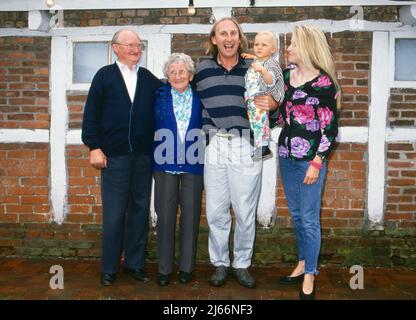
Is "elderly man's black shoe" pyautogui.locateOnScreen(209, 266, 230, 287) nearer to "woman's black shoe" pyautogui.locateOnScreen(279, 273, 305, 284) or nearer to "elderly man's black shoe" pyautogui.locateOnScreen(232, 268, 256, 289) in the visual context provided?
"elderly man's black shoe" pyautogui.locateOnScreen(232, 268, 256, 289)

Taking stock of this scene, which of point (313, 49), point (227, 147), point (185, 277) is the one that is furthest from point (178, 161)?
point (313, 49)

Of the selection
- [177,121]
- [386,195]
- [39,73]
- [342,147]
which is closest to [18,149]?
[39,73]

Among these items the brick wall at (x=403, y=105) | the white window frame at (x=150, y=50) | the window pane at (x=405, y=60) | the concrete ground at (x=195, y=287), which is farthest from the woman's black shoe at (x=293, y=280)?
the white window frame at (x=150, y=50)

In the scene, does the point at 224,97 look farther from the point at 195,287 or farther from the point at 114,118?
the point at 195,287

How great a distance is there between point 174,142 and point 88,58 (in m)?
1.63

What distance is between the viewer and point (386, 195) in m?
4.03

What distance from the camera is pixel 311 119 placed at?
2924 mm

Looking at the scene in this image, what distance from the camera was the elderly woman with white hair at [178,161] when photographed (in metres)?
3.25

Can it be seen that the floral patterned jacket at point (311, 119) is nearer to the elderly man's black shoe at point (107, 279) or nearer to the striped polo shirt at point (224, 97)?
the striped polo shirt at point (224, 97)

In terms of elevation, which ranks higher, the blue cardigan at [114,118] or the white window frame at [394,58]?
the white window frame at [394,58]

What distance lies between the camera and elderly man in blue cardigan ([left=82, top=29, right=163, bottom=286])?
3.29 metres

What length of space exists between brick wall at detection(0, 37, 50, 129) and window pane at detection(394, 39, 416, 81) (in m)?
3.51

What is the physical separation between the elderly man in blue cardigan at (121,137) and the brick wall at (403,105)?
7.45ft

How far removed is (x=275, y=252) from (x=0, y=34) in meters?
3.59
